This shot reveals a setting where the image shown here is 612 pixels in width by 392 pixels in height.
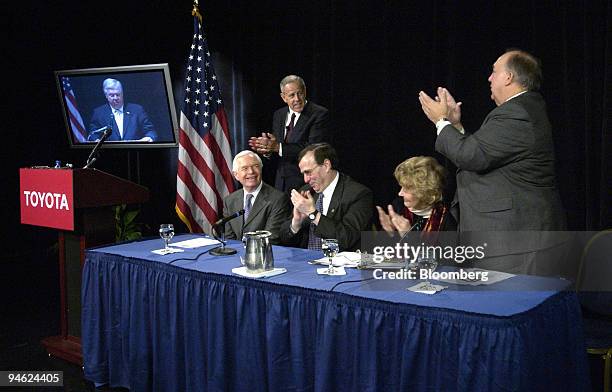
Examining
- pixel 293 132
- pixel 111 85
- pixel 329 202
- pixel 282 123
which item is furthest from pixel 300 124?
pixel 111 85

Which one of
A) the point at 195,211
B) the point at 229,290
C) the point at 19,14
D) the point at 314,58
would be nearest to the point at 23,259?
the point at 19,14

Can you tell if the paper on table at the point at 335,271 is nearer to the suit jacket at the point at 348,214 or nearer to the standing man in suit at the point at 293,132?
the suit jacket at the point at 348,214

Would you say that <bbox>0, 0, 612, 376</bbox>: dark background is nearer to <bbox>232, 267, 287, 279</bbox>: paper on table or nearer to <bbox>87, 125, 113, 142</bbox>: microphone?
<bbox>87, 125, 113, 142</bbox>: microphone

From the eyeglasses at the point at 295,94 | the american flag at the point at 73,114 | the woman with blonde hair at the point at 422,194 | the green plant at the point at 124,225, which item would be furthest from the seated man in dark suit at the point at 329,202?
the green plant at the point at 124,225

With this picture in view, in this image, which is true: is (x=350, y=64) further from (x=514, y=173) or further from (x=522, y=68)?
(x=514, y=173)

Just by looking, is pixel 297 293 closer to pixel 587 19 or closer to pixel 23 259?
pixel 587 19

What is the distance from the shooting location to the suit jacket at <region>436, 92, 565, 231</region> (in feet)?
9.01

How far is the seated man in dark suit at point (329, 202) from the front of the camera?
3.42 metres

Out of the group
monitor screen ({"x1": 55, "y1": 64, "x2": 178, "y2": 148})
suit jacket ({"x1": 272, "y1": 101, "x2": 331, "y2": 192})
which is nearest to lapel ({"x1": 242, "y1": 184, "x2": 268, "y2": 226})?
suit jacket ({"x1": 272, "y1": 101, "x2": 331, "y2": 192})

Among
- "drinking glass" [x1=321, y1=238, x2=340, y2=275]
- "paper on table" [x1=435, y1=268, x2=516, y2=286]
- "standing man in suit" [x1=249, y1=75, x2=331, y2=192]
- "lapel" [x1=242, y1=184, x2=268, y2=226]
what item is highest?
"standing man in suit" [x1=249, y1=75, x2=331, y2=192]

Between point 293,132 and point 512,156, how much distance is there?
2145 mm

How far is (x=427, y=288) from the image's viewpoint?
7.84 ft

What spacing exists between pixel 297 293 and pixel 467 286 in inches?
24.8

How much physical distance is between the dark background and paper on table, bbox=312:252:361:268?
1.98 m
